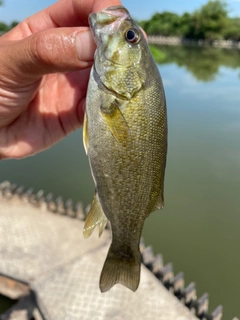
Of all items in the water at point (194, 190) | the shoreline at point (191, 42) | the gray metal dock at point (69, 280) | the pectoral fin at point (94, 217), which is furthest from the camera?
the shoreline at point (191, 42)

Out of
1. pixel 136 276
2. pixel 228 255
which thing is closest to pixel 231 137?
pixel 228 255

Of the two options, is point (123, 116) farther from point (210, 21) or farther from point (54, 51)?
point (210, 21)

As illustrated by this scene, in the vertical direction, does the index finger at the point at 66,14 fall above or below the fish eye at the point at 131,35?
above

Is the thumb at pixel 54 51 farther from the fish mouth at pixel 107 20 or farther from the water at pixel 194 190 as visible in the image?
the water at pixel 194 190

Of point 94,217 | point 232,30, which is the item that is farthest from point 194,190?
point 232,30

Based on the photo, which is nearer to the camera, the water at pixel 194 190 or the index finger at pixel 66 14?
the index finger at pixel 66 14

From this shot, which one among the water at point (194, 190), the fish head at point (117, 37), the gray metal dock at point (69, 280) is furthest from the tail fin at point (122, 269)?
the water at point (194, 190)

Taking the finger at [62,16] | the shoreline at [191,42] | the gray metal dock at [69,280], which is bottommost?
the shoreline at [191,42]

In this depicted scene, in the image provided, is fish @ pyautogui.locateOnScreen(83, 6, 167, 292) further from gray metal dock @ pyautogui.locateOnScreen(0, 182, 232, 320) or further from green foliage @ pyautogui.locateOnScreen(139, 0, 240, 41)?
green foliage @ pyautogui.locateOnScreen(139, 0, 240, 41)

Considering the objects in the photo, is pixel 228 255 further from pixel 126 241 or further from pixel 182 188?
pixel 126 241
